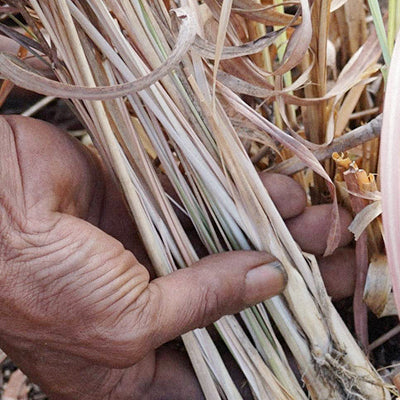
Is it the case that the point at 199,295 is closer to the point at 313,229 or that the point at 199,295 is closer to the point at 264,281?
the point at 264,281

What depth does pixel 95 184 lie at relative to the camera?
989 mm

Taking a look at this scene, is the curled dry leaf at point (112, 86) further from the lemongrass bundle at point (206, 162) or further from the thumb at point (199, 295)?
the thumb at point (199, 295)

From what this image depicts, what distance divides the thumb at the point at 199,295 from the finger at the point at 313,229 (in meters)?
0.11

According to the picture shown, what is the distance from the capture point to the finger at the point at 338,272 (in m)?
1.06

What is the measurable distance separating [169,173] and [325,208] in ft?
0.84


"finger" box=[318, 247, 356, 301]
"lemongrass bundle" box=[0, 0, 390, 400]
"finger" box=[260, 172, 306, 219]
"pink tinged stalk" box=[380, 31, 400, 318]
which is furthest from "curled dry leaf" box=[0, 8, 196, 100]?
"finger" box=[318, 247, 356, 301]

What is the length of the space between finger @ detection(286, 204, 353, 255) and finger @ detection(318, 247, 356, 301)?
0.04m

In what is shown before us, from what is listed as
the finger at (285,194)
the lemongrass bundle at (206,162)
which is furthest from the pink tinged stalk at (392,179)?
the finger at (285,194)

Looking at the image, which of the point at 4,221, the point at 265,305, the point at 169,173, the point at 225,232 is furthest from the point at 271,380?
the point at 4,221

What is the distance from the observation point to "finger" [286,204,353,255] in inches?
39.9

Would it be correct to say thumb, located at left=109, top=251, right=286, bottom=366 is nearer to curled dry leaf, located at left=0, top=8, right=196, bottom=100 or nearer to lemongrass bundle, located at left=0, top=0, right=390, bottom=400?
lemongrass bundle, located at left=0, top=0, right=390, bottom=400

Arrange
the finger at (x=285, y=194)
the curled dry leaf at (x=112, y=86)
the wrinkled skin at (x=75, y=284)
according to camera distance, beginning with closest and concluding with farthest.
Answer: the curled dry leaf at (x=112, y=86) → the wrinkled skin at (x=75, y=284) → the finger at (x=285, y=194)

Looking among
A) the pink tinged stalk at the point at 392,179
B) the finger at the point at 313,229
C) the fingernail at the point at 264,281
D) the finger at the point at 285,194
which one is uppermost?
the pink tinged stalk at the point at 392,179

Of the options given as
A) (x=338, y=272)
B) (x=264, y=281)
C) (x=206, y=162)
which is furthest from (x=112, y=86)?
(x=338, y=272)
